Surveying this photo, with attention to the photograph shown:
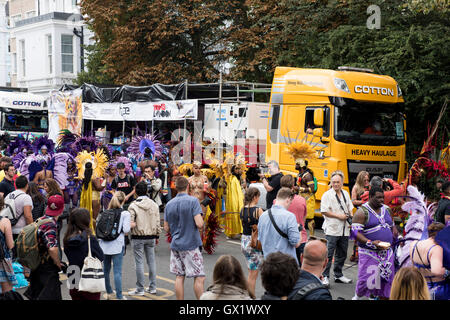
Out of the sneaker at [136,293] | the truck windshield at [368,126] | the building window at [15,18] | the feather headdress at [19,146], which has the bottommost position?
the sneaker at [136,293]

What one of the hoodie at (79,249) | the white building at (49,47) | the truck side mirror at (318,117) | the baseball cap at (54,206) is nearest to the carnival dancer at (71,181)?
the baseball cap at (54,206)

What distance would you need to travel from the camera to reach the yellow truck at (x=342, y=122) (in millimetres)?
13031

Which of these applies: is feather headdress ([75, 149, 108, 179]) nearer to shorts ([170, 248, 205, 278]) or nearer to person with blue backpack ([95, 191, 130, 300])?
person with blue backpack ([95, 191, 130, 300])

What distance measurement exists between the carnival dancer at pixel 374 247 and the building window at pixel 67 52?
35.3 m

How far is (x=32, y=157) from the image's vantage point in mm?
13211

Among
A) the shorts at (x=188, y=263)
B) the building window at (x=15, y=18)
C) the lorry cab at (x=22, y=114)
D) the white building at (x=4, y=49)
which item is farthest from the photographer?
the white building at (x=4, y=49)

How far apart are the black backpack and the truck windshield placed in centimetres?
693

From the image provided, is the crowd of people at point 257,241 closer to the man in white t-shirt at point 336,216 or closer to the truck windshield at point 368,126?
the man in white t-shirt at point 336,216

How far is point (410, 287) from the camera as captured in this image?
404 centimetres

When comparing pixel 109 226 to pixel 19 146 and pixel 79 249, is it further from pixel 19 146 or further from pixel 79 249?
pixel 19 146

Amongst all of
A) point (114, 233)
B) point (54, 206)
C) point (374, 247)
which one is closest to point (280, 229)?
point (374, 247)

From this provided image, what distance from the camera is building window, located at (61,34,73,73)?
128ft
